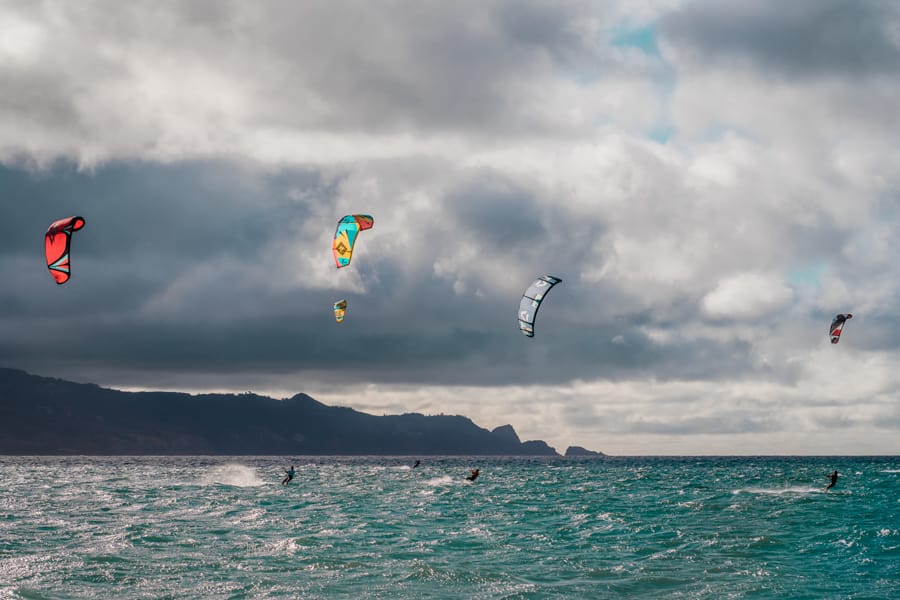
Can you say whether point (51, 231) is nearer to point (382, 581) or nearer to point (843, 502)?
point (382, 581)

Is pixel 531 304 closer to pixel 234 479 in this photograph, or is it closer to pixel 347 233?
pixel 347 233

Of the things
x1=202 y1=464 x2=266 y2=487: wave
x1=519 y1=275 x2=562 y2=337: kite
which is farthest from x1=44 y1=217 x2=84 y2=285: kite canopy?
x1=202 y1=464 x2=266 y2=487: wave

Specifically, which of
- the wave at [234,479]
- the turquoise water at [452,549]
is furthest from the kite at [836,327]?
the wave at [234,479]

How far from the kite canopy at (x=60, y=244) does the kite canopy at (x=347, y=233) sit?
1157cm

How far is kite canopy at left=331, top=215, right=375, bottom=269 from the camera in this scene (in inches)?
1507

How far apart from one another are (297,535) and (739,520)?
14.9 m

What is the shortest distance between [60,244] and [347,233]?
41.8 ft

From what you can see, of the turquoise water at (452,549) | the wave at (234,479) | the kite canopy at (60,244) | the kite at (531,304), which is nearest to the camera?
the turquoise water at (452,549)

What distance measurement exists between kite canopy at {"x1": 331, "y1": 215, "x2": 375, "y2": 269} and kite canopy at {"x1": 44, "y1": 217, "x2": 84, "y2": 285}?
38.0 ft

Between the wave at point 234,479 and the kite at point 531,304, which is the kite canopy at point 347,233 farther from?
the wave at point 234,479

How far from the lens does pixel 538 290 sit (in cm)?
Answer: 3575

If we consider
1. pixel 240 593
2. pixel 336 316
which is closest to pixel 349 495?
pixel 336 316

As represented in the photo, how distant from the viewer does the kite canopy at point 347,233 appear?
38281 millimetres

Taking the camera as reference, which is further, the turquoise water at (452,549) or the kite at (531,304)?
the kite at (531,304)
